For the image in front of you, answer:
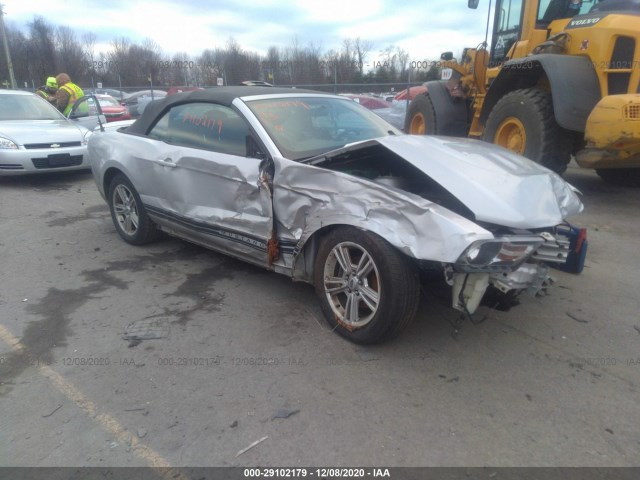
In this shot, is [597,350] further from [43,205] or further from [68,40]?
[68,40]

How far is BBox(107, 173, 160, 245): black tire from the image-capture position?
4.88 m

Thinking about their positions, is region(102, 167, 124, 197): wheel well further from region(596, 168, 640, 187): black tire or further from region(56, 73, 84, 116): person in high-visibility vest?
region(596, 168, 640, 187): black tire

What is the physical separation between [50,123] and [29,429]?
25.7 feet

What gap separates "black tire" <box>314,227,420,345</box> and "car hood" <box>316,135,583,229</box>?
53cm

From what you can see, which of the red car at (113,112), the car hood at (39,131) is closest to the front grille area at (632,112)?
the car hood at (39,131)

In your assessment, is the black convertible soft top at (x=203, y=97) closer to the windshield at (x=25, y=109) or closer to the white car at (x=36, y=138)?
the white car at (x=36, y=138)

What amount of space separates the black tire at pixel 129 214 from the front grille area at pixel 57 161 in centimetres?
362

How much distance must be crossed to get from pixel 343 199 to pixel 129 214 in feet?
9.73

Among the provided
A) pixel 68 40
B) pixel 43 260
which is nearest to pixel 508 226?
pixel 43 260

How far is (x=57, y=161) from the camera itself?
814cm

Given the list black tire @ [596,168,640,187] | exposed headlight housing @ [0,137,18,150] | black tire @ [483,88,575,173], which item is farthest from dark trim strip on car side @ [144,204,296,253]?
black tire @ [596,168,640,187]

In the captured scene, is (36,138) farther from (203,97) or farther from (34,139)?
(203,97)

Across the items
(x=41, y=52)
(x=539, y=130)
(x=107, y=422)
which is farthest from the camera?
(x=41, y=52)

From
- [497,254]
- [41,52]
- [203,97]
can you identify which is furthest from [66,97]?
[41,52]
